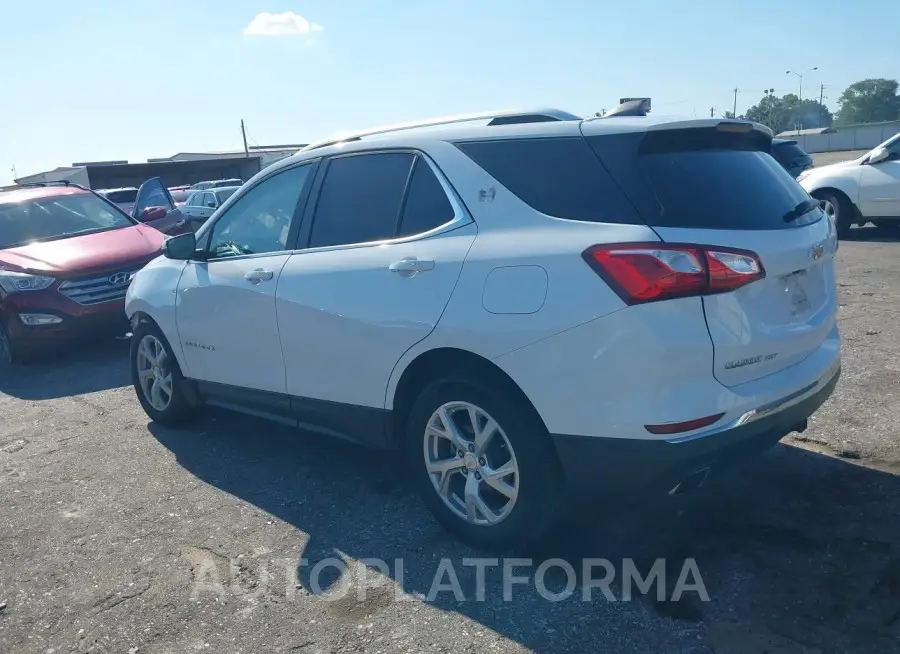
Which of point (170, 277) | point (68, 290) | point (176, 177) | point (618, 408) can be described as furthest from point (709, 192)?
point (176, 177)

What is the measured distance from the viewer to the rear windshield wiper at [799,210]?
11.7 feet

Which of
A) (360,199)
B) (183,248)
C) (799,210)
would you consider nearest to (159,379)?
(183,248)

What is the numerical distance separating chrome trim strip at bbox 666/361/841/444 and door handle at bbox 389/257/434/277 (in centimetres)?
132

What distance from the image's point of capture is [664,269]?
307cm

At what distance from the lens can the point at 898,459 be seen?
172 inches

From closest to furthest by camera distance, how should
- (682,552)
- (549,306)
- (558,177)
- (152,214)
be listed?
1. (549,306)
2. (558,177)
3. (682,552)
4. (152,214)

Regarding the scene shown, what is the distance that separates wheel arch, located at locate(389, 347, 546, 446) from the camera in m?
3.46

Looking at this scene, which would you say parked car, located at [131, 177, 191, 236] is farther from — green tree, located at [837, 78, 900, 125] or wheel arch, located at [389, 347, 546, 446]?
green tree, located at [837, 78, 900, 125]

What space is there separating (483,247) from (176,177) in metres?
49.2

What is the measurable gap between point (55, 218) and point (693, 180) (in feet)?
27.0

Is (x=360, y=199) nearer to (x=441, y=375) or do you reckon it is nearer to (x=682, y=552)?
(x=441, y=375)

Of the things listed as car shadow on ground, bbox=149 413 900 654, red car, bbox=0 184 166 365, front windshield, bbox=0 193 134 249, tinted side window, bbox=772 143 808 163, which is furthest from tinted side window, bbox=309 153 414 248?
tinted side window, bbox=772 143 808 163

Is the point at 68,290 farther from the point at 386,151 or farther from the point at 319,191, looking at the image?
the point at 386,151

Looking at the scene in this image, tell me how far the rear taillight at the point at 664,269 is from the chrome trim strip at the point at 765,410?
0.51m
